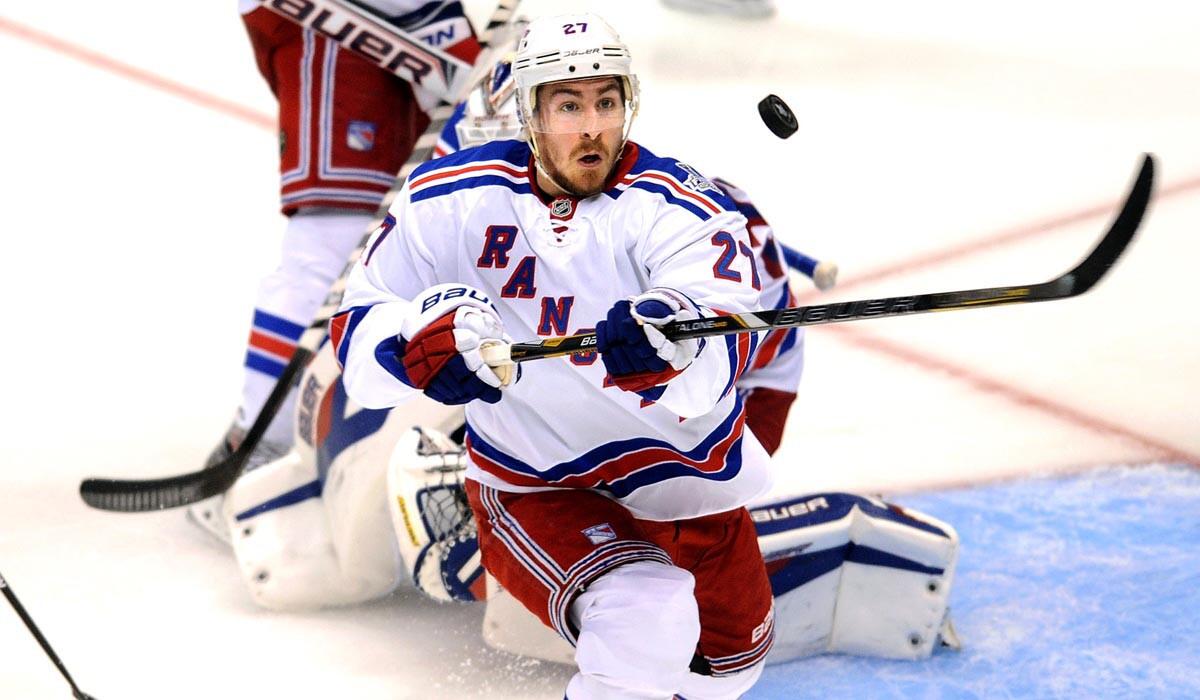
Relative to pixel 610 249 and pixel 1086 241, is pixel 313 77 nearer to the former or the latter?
pixel 610 249

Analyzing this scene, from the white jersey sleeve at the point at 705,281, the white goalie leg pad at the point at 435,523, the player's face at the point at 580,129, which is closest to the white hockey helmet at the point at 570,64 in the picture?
the player's face at the point at 580,129

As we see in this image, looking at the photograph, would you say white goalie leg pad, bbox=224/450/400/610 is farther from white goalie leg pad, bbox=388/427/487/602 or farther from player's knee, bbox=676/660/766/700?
player's knee, bbox=676/660/766/700

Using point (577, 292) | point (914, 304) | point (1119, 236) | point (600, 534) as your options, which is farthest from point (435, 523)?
point (1119, 236)

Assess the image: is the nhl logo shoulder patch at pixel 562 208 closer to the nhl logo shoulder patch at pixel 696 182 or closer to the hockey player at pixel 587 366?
the hockey player at pixel 587 366

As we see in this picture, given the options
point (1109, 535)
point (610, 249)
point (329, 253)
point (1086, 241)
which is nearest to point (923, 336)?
point (1086, 241)

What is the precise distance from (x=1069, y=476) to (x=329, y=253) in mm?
1489

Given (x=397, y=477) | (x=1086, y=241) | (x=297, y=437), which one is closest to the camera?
(x=397, y=477)

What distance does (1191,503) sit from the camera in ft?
10.3

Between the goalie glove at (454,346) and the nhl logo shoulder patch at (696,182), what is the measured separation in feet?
1.05

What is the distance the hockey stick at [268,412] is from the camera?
283 centimetres

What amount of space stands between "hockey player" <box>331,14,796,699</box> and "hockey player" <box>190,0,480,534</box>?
101 cm

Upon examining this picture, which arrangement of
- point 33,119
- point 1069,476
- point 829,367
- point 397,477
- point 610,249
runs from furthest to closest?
1. point 33,119
2. point 829,367
3. point 1069,476
4. point 397,477
5. point 610,249

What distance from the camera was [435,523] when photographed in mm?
2691

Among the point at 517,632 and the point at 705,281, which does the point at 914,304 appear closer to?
the point at 705,281
